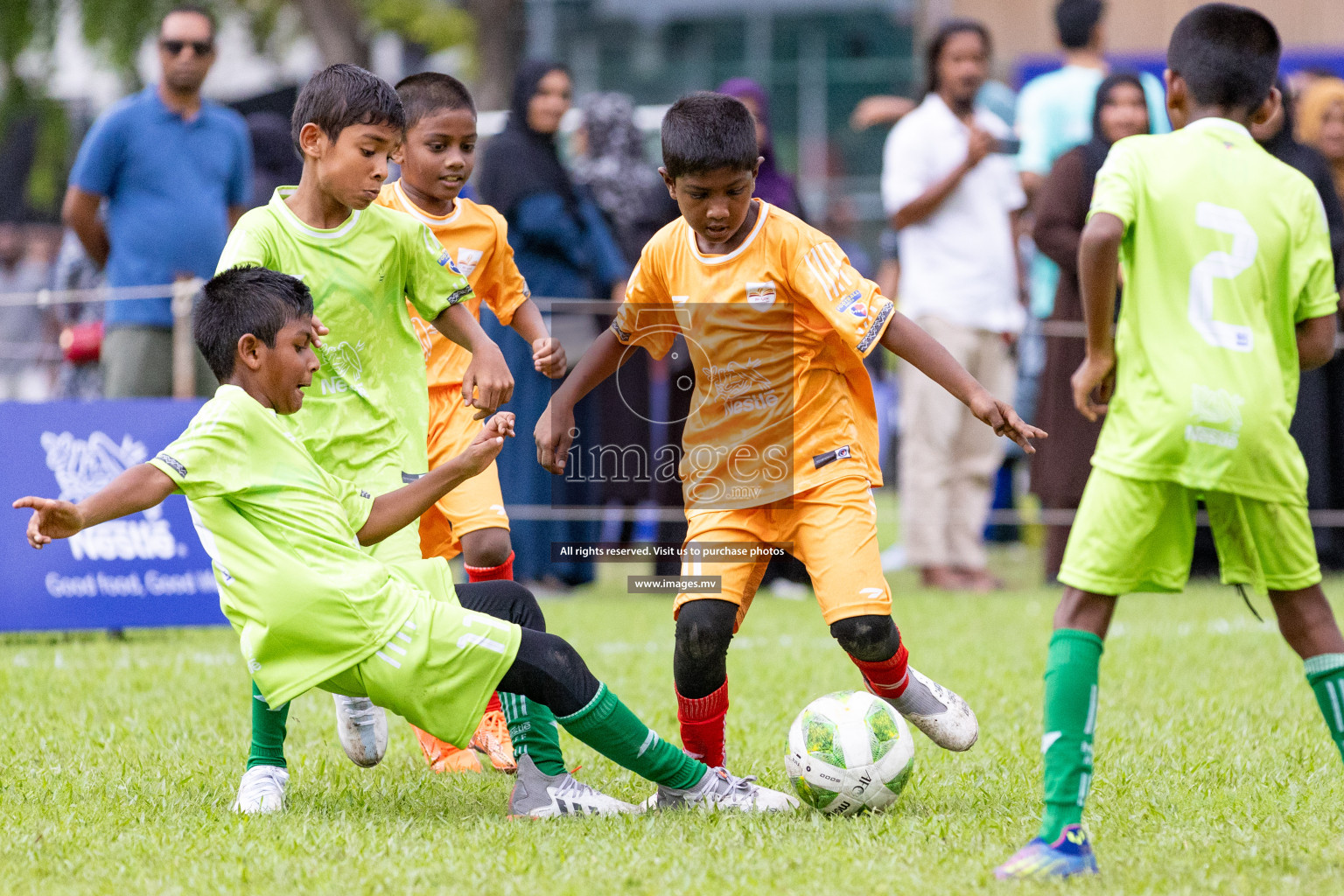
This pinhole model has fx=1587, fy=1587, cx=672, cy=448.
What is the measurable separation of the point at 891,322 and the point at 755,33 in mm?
24648

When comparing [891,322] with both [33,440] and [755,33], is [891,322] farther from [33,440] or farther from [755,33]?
[755,33]

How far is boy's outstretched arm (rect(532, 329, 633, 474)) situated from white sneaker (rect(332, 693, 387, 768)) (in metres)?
0.84

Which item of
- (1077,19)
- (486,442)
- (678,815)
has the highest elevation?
(1077,19)

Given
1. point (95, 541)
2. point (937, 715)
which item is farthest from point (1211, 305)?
point (95, 541)

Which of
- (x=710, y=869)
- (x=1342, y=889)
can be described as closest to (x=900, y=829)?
(x=710, y=869)

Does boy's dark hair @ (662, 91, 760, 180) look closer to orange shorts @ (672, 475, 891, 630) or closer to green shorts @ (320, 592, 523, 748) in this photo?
orange shorts @ (672, 475, 891, 630)

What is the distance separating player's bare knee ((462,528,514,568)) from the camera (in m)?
4.66

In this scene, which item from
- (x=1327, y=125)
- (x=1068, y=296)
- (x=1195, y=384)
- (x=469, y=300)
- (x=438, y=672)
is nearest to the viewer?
(x=1195, y=384)

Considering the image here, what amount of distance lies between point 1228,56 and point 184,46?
17.7ft

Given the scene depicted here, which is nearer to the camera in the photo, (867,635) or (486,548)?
(867,635)

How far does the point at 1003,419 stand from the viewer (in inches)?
143

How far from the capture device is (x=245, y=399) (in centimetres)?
360

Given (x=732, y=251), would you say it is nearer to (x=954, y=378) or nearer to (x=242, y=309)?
(x=954, y=378)

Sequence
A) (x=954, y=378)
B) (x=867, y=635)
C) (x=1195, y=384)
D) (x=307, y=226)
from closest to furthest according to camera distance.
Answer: (x=1195, y=384) → (x=954, y=378) → (x=867, y=635) → (x=307, y=226)
